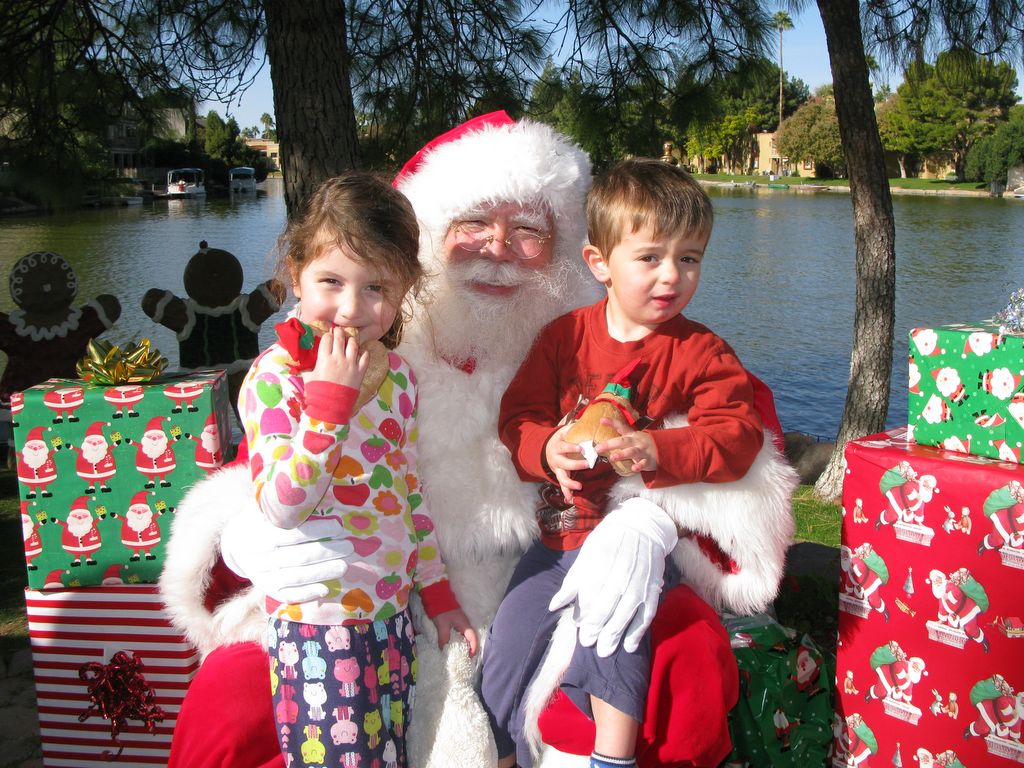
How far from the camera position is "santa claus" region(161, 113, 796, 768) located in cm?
165

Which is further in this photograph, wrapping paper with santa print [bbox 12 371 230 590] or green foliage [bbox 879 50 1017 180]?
green foliage [bbox 879 50 1017 180]

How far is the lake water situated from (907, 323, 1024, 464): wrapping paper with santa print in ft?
4.77

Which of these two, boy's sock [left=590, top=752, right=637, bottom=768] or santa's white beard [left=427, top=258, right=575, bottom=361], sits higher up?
santa's white beard [left=427, top=258, right=575, bottom=361]

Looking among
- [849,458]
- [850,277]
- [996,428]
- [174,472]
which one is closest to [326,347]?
[174,472]

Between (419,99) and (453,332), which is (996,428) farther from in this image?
(419,99)

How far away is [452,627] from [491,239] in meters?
0.88

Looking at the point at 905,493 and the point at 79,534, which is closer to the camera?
the point at 905,493

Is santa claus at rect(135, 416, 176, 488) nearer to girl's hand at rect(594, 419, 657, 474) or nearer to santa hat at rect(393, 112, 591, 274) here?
santa hat at rect(393, 112, 591, 274)

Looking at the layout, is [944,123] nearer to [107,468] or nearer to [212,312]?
[212,312]

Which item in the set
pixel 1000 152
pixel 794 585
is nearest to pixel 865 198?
pixel 794 585

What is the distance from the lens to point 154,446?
207 centimetres

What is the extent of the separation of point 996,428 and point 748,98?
3.29 metres

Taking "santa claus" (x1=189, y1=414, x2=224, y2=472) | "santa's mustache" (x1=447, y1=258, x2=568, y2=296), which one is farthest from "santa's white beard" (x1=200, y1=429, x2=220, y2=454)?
"santa's mustache" (x1=447, y1=258, x2=568, y2=296)

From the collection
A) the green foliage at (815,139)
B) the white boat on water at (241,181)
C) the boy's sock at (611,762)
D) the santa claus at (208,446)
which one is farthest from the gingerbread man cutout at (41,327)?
the green foliage at (815,139)
